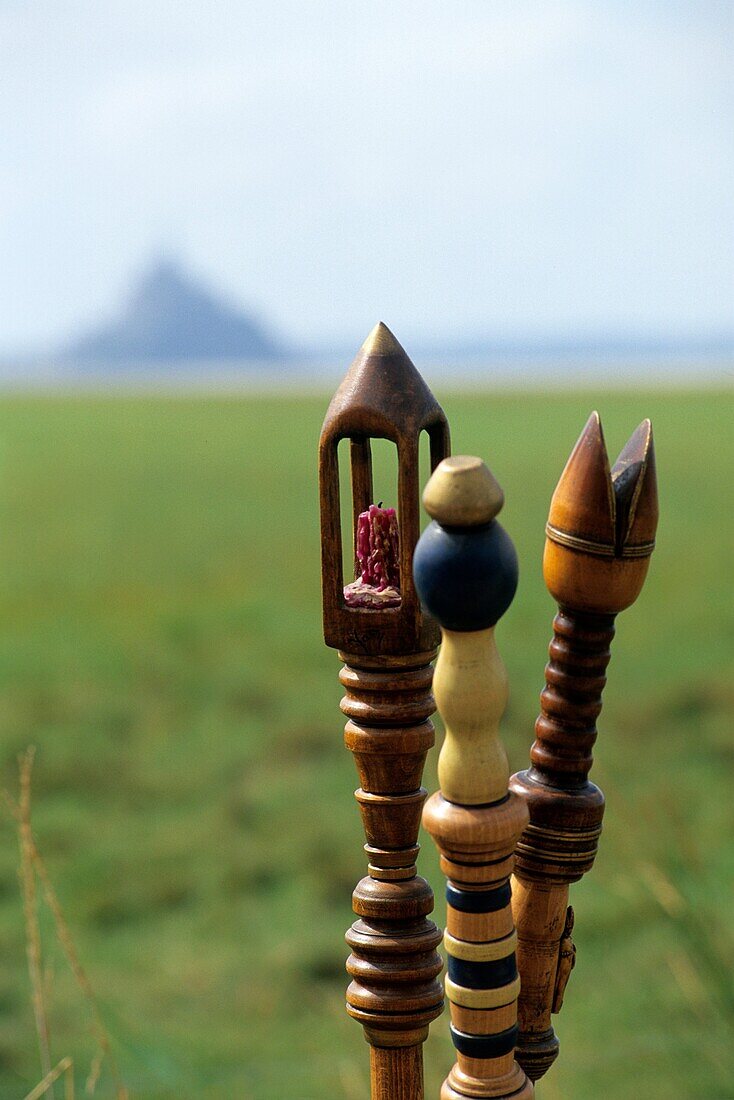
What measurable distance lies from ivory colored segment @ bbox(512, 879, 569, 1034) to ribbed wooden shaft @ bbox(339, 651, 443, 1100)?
0.15 ft

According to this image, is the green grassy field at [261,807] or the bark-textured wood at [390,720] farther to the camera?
the green grassy field at [261,807]

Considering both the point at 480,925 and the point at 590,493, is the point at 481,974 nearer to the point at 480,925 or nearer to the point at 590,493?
the point at 480,925

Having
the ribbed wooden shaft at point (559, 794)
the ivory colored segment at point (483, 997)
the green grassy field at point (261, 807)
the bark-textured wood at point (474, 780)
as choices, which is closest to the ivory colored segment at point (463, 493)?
the bark-textured wood at point (474, 780)

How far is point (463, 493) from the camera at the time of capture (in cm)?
51

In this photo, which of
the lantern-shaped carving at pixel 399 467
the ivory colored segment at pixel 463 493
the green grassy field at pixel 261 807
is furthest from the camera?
the green grassy field at pixel 261 807

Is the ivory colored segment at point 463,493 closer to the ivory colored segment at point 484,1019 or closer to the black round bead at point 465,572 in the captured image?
the black round bead at point 465,572

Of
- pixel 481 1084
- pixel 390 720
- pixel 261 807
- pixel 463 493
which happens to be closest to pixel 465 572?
pixel 463 493

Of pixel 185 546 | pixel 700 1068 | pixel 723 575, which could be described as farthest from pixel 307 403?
pixel 700 1068

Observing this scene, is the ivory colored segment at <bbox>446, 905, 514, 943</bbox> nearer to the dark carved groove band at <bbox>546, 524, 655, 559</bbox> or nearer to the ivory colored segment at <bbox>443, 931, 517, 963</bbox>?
the ivory colored segment at <bbox>443, 931, 517, 963</bbox>

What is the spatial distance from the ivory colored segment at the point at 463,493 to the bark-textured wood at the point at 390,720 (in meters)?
0.10

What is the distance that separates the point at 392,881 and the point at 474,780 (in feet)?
0.43

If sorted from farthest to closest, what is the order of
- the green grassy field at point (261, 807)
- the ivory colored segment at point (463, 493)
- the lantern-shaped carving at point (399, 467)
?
the green grassy field at point (261, 807) < the lantern-shaped carving at point (399, 467) < the ivory colored segment at point (463, 493)

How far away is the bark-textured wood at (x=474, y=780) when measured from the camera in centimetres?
52

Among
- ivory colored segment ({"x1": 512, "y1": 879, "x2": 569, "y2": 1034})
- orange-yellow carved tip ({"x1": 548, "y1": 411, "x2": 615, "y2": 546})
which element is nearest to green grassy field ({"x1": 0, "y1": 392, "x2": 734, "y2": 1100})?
ivory colored segment ({"x1": 512, "y1": 879, "x2": 569, "y2": 1034})
